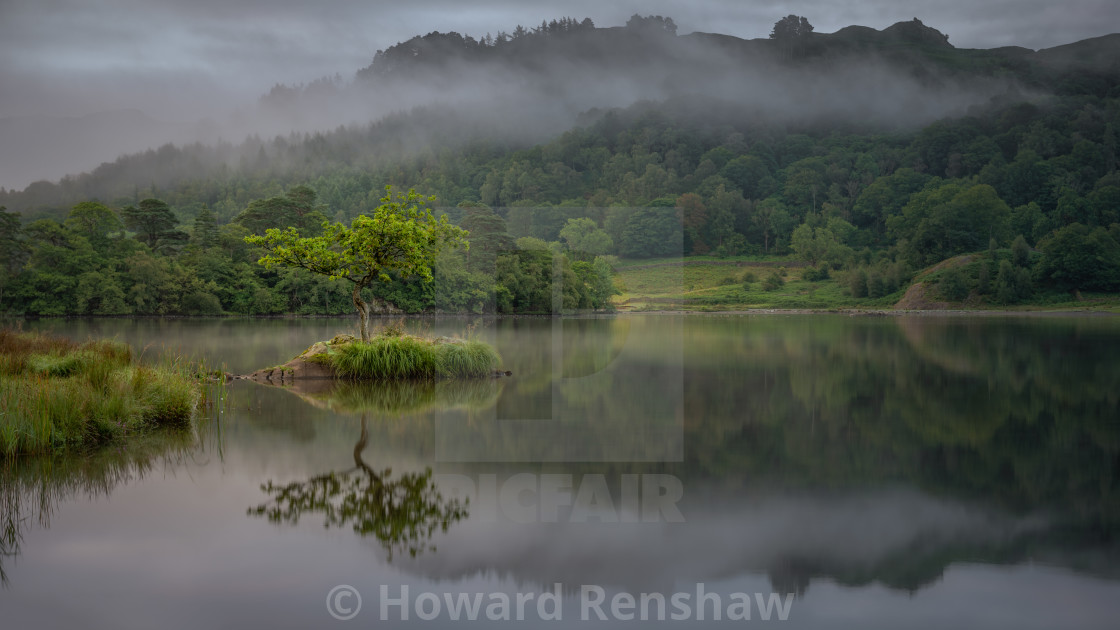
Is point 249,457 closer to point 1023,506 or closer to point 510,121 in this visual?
point 1023,506

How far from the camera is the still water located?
543 centimetres

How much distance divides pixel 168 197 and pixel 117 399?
141 m

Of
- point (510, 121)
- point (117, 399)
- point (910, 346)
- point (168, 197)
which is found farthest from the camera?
point (510, 121)

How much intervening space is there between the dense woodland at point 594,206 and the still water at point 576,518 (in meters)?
31.5

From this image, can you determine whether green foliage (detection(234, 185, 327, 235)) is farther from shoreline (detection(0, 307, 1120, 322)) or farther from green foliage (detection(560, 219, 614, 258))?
green foliage (detection(560, 219, 614, 258))

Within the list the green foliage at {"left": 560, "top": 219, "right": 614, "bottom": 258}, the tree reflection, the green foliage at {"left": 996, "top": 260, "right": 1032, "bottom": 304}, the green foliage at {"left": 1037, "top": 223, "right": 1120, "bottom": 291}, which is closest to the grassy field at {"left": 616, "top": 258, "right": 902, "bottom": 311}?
the green foliage at {"left": 996, "top": 260, "right": 1032, "bottom": 304}

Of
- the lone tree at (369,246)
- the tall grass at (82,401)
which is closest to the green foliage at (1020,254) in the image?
the lone tree at (369,246)

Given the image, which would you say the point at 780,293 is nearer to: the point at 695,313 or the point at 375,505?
the point at 695,313

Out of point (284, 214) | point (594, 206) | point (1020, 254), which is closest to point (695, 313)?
point (594, 206)

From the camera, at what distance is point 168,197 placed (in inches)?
5295

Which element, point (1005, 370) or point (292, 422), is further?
point (1005, 370)

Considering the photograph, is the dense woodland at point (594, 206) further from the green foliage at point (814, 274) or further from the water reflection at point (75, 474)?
the water reflection at point (75, 474)

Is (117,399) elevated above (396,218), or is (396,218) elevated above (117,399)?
(396,218)

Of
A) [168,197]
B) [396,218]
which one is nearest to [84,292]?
[396,218]
